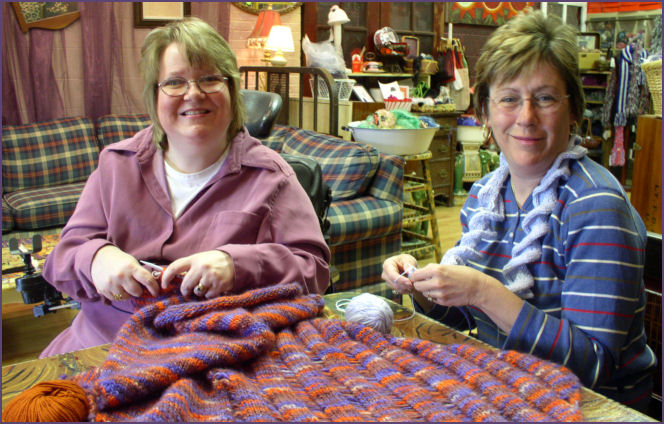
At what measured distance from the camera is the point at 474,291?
1.06 metres

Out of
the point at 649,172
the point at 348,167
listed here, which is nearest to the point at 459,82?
the point at 649,172

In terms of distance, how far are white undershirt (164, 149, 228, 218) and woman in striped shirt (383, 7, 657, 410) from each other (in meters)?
0.50

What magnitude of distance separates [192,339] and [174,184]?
575 millimetres

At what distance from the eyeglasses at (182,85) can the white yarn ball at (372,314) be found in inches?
24.8

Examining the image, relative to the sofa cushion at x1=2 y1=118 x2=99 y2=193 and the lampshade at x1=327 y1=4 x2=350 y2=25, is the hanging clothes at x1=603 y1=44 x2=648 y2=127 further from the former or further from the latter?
the sofa cushion at x1=2 y1=118 x2=99 y2=193

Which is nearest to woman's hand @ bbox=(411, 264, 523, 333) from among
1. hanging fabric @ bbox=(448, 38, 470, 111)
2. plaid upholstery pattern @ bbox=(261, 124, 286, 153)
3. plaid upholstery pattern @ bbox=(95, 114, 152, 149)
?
plaid upholstery pattern @ bbox=(261, 124, 286, 153)

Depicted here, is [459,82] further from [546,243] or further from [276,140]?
[546,243]

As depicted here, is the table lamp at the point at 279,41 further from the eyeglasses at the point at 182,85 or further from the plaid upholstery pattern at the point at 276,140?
the eyeglasses at the point at 182,85

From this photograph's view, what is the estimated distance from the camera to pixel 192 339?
0.92 metres

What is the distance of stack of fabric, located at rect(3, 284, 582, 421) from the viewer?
2.44 ft

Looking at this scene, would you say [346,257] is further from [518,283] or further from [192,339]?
[192,339]

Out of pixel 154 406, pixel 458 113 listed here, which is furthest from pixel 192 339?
pixel 458 113

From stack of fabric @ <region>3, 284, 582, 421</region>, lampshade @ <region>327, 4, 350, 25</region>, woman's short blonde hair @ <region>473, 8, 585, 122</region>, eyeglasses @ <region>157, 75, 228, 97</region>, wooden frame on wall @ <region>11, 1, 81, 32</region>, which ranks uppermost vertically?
lampshade @ <region>327, 4, 350, 25</region>

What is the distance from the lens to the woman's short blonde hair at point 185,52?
1.35 metres
